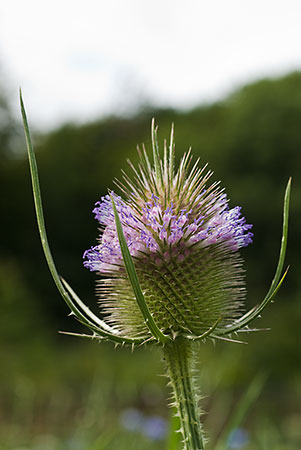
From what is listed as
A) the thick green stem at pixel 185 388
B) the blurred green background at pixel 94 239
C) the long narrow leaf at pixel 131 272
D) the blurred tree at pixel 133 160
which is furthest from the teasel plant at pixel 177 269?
the blurred tree at pixel 133 160

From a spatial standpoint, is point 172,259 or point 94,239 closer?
point 172,259

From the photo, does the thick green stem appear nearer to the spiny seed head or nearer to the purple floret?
the spiny seed head

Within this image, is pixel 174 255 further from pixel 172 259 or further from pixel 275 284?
pixel 275 284

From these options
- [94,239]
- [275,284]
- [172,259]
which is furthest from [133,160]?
[275,284]

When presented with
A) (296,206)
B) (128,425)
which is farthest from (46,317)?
(128,425)

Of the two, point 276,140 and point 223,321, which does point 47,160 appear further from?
point 223,321
